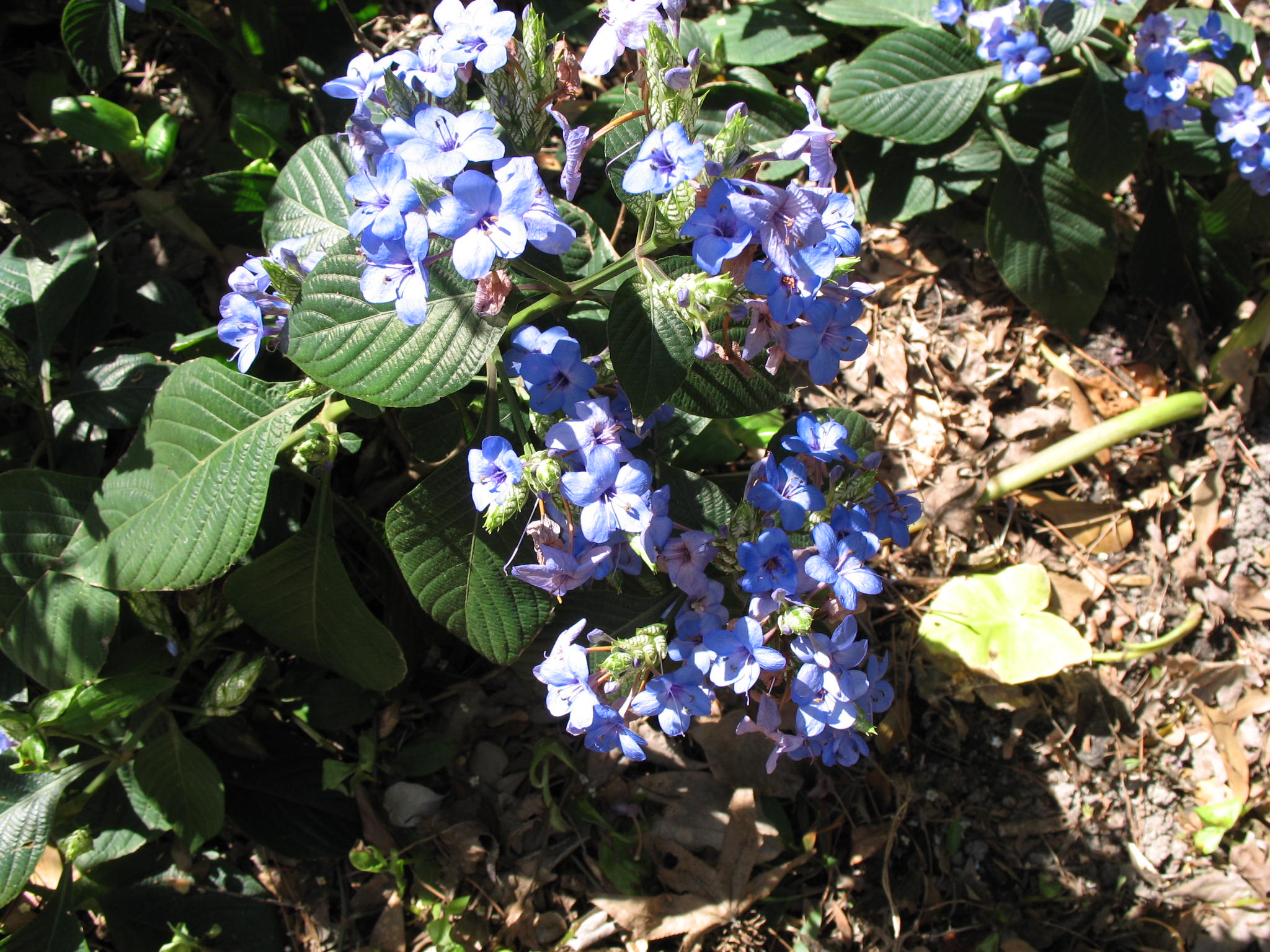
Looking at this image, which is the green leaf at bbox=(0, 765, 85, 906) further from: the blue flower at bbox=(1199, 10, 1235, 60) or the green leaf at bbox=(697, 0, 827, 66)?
the blue flower at bbox=(1199, 10, 1235, 60)

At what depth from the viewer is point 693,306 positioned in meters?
1.25

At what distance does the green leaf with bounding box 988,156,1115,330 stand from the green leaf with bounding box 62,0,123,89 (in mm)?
2297

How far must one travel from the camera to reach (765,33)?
252cm

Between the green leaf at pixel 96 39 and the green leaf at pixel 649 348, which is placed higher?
the green leaf at pixel 96 39

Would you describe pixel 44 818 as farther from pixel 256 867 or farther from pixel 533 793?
pixel 533 793

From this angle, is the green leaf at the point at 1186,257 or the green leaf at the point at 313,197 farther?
the green leaf at the point at 1186,257

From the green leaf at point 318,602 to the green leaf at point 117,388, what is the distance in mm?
514

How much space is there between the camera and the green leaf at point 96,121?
2.15 m

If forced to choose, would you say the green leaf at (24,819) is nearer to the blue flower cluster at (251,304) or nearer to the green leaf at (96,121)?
the blue flower cluster at (251,304)

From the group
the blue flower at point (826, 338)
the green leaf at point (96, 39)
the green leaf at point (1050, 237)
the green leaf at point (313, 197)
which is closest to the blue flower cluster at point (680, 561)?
the blue flower at point (826, 338)

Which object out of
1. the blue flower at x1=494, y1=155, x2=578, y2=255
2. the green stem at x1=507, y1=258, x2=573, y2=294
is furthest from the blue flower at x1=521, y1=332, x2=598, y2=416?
the blue flower at x1=494, y1=155, x2=578, y2=255

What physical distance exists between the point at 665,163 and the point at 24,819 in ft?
6.32

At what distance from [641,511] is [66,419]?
1639 millimetres

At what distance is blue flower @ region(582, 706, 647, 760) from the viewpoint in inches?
56.2
